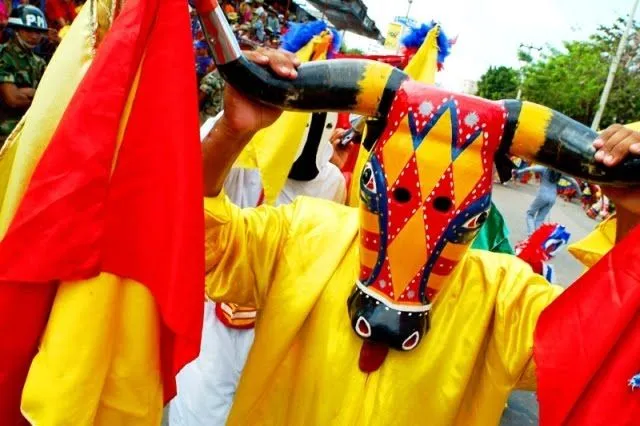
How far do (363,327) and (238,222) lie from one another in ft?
1.29

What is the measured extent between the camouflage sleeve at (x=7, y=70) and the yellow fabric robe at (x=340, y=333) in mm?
3331

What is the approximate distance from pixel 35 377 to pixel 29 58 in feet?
12.5

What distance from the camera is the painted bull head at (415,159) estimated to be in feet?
3.80

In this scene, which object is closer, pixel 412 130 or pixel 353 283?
pixel 412 130

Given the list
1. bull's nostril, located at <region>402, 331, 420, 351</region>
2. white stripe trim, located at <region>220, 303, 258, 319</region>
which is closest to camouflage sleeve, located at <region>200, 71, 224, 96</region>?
white stripe trim, located at <region>220, 303, 258, 319</region>

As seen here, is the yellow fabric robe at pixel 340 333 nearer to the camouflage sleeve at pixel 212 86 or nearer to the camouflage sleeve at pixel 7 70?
the camouflage sleeve at pixel 212 86

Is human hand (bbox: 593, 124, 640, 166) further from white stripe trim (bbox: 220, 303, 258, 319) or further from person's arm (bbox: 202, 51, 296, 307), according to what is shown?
white stripe trim (bbox: 220, 303, 258, 319)

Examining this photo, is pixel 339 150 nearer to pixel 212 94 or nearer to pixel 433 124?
pixel 212 94

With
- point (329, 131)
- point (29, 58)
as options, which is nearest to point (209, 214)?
point (329, 131)

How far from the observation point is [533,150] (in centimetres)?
118

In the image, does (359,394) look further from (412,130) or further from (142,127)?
(142,127)

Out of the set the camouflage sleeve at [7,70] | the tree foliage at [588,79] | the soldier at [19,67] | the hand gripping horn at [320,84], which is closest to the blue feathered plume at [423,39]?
the hand gripping horn at [320,84]

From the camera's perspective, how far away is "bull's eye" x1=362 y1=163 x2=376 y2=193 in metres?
1.21

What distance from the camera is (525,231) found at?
933cm
